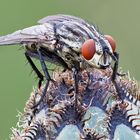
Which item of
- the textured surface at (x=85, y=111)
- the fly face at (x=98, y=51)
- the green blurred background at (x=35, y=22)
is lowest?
the textured surface at (x=85, y=111)

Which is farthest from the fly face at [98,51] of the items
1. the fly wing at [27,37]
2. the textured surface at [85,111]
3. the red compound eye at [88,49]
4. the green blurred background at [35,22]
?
the green blurred background at [35,22]

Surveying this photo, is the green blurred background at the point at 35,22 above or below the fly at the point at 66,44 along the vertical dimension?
above

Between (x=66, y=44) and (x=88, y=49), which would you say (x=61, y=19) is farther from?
(x=88, y=49)

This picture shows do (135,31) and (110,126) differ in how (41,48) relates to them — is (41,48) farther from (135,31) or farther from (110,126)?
(135,31)

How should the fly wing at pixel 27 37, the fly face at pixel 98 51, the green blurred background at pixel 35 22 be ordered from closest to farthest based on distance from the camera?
1. the fly face at pixel 98 51
2. the fly wing at pixel 27 37
3. the green blurred background at pixel 35 22

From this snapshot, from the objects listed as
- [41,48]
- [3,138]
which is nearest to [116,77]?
[41,48]

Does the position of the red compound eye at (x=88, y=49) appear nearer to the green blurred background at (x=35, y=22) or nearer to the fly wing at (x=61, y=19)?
the fly wing at (x=61, y=19)

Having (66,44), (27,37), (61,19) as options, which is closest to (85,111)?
(66,44)
